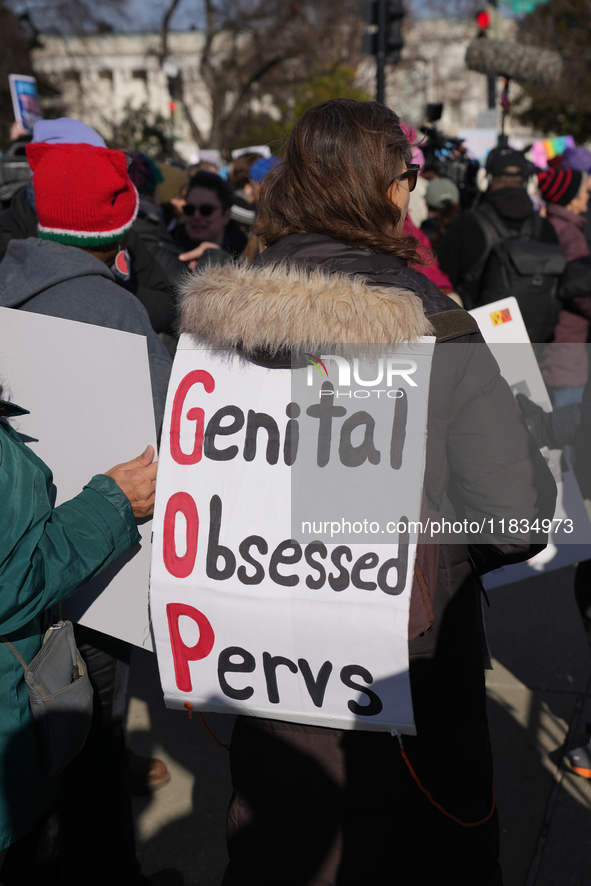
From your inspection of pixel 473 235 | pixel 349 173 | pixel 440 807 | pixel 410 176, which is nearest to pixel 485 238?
pixel 473 235

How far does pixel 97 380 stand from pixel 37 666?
0.65m

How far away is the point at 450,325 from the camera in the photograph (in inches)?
60.6

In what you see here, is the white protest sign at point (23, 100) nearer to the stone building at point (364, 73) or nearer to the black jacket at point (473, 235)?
the black jacket at point (473, 235)

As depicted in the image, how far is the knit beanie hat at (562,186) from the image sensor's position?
5.20 metres

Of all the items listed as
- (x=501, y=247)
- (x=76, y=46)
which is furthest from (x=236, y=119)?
(x=501, y=247)

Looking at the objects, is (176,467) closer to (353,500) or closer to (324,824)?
(353,500)

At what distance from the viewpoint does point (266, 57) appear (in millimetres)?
28844

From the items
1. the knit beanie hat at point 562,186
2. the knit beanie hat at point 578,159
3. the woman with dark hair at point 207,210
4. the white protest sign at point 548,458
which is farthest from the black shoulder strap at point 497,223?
the knit beanie hat at point 578,159

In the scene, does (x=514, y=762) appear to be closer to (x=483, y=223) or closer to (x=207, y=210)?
(x=483, y=223)

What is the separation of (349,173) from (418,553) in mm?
795

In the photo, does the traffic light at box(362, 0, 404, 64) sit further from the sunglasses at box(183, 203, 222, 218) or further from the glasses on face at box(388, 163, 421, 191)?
the glasses on face at box(388, 163, 421, 191)

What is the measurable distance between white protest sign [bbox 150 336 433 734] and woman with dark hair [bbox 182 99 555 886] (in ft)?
0.22

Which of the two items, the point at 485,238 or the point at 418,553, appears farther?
the point at 485,238

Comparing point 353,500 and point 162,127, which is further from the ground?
point 353,500
